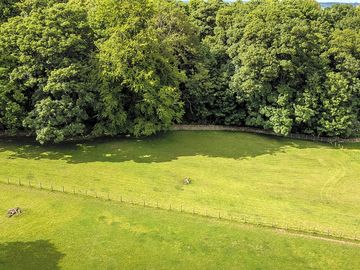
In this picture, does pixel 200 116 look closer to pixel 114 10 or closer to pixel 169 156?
pixel 169 156

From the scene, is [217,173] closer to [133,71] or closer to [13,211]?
[133,71]

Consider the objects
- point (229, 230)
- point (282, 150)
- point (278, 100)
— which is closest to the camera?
point (229, 230)

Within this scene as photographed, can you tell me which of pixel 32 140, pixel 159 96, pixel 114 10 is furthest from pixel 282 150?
pixel 32 140

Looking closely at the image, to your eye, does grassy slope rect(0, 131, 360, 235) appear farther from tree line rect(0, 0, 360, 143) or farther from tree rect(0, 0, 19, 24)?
tree rect(0, 0, 19, 24)

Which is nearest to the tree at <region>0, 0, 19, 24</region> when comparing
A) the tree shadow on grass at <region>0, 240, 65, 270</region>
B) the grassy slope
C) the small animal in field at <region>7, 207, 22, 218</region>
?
the grassy slope

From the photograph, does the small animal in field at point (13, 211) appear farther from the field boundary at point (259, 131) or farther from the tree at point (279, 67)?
the tree at point (279, 67)

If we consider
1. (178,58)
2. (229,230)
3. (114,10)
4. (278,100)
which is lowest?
(229,230)

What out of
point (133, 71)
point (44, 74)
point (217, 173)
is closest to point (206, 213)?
point (217, 173)
